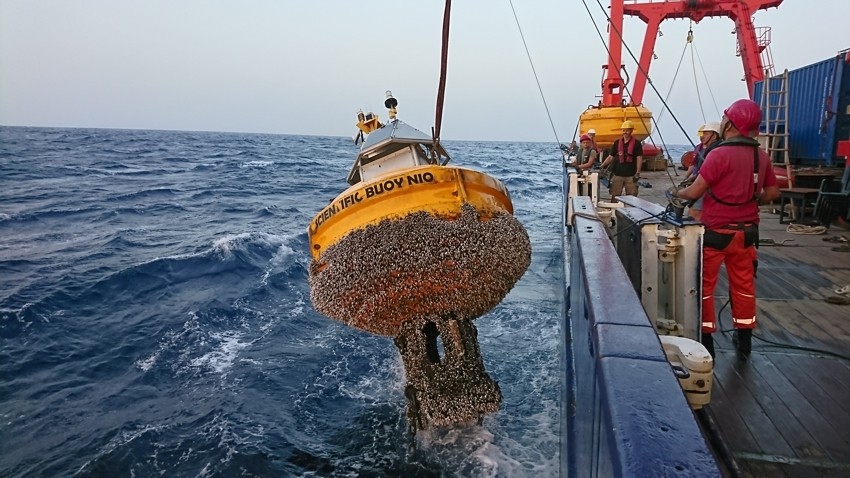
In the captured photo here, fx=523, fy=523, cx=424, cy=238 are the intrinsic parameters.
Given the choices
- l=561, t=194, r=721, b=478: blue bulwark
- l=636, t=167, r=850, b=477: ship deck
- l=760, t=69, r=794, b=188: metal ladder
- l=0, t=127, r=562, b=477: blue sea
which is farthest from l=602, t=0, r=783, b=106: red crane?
l=561, t=194, r=721, b=478: blue bulwark

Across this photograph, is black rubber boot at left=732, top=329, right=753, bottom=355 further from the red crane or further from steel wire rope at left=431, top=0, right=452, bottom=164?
the red crane

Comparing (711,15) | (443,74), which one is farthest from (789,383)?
(711,15)

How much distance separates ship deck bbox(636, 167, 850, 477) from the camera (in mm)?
2473

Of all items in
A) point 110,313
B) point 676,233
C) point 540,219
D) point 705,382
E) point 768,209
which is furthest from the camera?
point 540,219

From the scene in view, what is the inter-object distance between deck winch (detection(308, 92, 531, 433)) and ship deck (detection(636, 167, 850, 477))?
1.33m

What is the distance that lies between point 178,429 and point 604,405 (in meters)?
4.73

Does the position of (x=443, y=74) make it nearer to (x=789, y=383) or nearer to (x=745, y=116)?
(x=745, y=116)

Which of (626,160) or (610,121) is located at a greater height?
(610,121)

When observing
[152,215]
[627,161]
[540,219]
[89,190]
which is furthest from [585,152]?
[89,190]

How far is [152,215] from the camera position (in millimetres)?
15023

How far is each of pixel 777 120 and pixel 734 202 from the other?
9895mm

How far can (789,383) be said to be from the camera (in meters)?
3.17

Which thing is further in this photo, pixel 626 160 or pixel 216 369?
pixel 626 160

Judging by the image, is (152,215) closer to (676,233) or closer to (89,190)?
(89,190)
